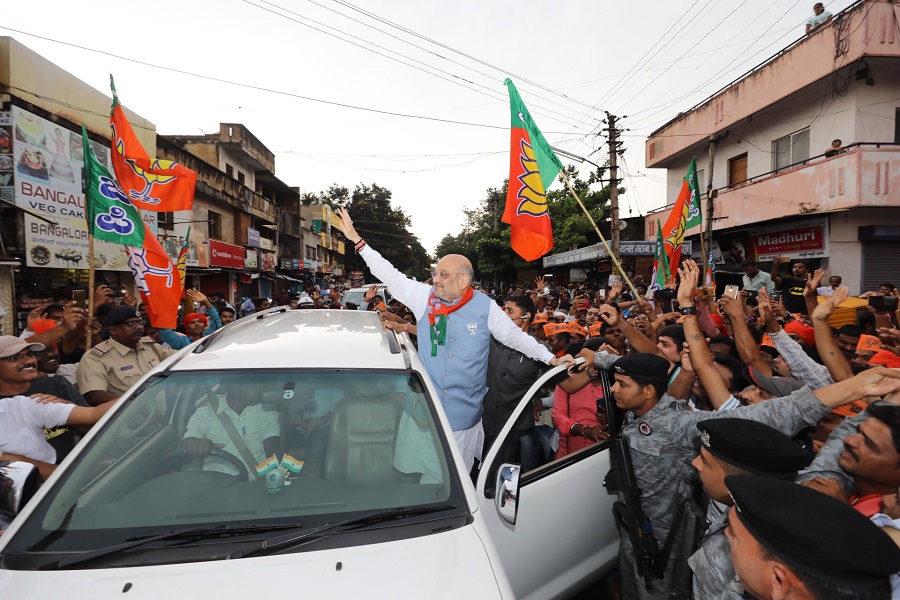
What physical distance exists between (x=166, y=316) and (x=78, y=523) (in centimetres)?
461

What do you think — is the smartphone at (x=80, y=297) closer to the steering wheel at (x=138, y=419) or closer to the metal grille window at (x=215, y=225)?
the metal grille window at (x=215, y=225)

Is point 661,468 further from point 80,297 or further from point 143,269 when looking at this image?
point 80,297

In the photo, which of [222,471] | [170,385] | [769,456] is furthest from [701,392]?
[170,385]

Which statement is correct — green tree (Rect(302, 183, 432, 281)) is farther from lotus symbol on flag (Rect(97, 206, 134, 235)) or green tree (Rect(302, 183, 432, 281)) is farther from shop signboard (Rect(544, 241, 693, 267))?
lotus symbol on flag (Rect(97, 206, 134, 235))

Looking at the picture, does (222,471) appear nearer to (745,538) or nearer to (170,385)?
(170,385)

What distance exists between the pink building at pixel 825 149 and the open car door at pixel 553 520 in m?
12.1

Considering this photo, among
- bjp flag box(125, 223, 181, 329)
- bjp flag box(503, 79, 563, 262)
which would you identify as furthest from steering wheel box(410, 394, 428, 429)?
bjp flag box(125, 223, 181, 329)

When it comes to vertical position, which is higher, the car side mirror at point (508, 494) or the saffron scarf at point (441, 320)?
Result: the saffron scarf at point (441, 320)

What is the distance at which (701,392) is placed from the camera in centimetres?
359

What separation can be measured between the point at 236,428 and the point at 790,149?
16.8 m

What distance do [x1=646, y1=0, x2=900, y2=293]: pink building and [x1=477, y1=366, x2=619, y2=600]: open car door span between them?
12097 mm

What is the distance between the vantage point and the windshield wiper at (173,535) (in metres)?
1.61

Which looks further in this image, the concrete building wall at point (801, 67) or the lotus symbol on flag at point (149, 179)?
the concrete building wall at point (801, 67)

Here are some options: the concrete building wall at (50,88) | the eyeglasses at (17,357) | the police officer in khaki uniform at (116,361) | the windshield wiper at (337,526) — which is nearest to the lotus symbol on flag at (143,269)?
the police officer in khaki uniform at (116,361)
